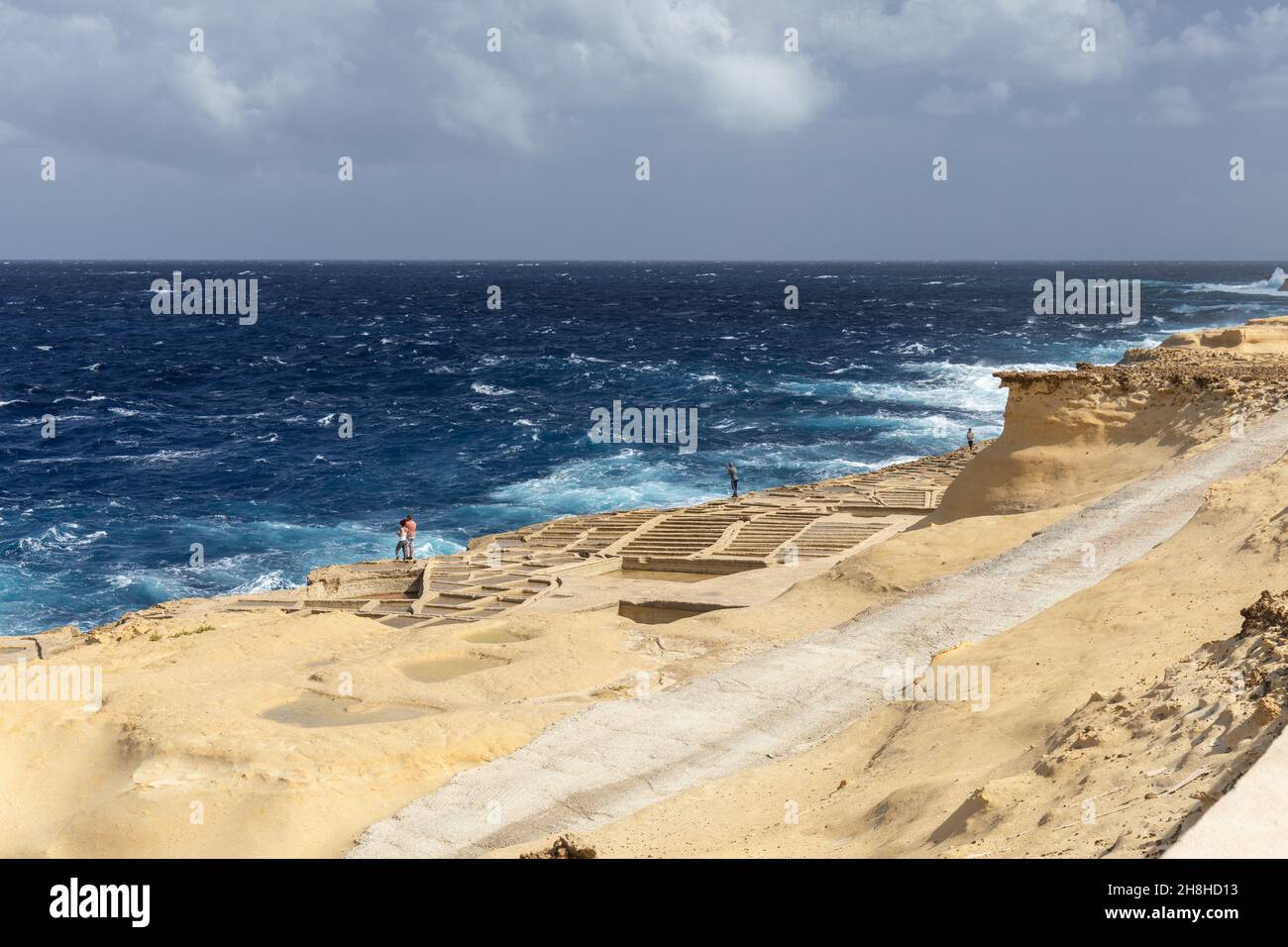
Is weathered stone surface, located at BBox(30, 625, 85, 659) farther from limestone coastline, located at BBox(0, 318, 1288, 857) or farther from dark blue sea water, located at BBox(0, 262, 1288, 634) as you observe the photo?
dark blue sea water, located at BBox(0, 262, 1288, 634)

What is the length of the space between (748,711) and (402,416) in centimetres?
4386

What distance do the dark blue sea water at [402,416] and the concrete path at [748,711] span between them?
751 inches

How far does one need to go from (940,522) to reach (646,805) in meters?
14.3

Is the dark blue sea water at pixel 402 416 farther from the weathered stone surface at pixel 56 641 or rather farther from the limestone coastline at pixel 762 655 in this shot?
the limestone coastline at pixel 762 655

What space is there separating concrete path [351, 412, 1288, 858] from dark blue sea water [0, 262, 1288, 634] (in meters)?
19.1

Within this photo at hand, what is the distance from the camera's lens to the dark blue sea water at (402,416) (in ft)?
111

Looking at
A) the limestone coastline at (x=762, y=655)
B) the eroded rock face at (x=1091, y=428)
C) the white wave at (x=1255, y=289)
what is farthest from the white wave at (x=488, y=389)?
the white wave at (x=1255, y=289)

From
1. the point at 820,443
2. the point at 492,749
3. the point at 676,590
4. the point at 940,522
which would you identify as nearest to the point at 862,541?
the point at 940,522

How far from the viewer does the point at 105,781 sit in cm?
1173

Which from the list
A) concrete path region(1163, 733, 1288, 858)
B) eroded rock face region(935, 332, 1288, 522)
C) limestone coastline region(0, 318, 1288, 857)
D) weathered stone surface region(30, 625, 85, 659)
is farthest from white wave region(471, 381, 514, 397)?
concrete path region(1163, 733, 1288, 858)

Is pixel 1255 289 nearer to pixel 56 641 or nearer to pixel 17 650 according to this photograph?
pixel 56 641

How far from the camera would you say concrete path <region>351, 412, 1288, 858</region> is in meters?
10.3

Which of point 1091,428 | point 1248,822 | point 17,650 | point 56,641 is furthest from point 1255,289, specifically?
point 1248,822
